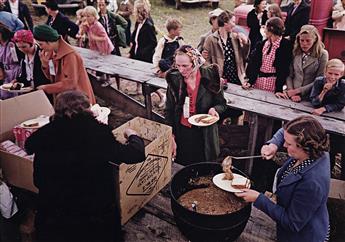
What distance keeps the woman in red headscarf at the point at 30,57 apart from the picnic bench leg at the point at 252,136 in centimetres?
231

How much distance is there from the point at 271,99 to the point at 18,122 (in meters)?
2.71

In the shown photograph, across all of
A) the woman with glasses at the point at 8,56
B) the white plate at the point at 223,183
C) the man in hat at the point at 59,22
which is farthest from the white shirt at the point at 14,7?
the white plate at the point at 223,183

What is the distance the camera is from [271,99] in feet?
14.2

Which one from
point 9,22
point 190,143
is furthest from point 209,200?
point 9,22

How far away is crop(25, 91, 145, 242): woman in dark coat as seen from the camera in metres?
2.18

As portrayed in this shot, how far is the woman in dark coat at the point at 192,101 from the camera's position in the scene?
127 inches

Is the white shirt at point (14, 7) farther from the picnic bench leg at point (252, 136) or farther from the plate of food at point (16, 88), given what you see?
the picnic bench leg at point (252, 136)

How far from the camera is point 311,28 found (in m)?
4.07

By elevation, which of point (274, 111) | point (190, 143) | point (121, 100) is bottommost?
point (121, 100)

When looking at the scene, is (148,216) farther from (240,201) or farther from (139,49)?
(139,49)

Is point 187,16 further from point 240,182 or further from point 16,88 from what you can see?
point 240,182

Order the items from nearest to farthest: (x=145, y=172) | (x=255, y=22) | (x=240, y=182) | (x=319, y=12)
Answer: (x=240, y=182) < (x=145, y=172) < (x=255, y=22) < (x=319, y=12)

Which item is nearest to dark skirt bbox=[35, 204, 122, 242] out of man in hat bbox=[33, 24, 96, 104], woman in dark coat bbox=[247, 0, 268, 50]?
man in hat bbox=[33, 24, 96, 104]

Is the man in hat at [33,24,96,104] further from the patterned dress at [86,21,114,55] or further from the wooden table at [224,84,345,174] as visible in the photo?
the patterned dress at [86,21,114,55]
